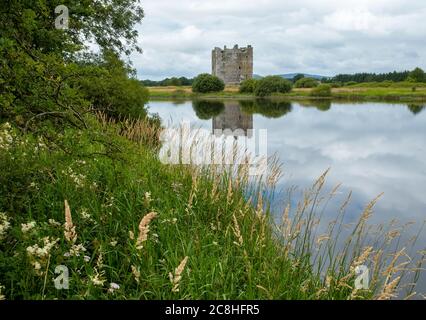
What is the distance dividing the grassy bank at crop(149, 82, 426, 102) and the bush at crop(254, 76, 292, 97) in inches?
102

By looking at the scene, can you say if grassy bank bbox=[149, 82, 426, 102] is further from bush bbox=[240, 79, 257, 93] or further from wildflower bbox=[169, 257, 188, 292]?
wildflower bbox=[169, 257, 188, 292]

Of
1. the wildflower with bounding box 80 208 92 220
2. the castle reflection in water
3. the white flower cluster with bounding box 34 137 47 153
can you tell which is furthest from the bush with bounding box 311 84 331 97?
the wildflower with bounding box 80 208 92 220

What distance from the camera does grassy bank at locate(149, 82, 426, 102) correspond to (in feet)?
323

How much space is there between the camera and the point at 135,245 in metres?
3.27

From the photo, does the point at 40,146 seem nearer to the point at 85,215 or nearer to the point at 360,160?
the point at 85,215

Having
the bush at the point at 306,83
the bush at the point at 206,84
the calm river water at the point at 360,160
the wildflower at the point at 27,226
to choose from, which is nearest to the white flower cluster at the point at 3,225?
the wildflower at the point at 27,226

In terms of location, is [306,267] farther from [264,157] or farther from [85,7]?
[85,7]

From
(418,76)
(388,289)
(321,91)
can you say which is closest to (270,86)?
(321,91)

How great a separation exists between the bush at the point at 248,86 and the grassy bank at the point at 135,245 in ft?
314

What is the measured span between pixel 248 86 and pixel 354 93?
3416 centimetres

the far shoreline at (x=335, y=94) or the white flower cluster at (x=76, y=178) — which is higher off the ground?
the far shoreline at (x=335, y=94)

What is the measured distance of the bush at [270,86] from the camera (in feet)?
324

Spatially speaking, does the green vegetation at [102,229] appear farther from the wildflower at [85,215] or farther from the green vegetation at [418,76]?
the green vegetation at [418,76]

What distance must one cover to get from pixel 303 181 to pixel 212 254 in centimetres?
1412
